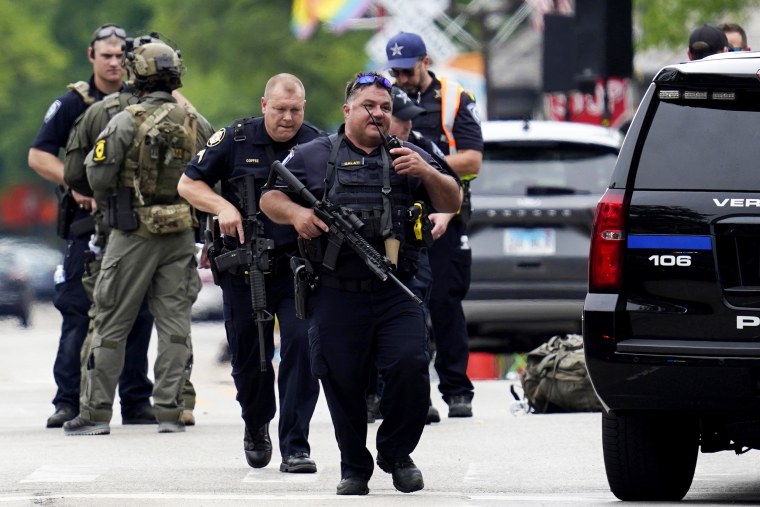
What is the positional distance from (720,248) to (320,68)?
35346mm

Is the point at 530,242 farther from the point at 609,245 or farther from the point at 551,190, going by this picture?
the point at 609,245

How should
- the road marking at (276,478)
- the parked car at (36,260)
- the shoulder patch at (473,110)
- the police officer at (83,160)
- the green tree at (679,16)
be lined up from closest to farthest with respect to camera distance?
the road marking at (276,478) → the police officer at (83,160) → the shoulder patch at (473,110) → the green tree at (679,16) → the parked car at (36,260)

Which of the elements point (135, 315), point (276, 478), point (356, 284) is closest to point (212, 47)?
point (135, 315)

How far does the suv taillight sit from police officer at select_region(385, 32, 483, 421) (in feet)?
12.3

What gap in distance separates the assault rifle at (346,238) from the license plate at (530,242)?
6.40 metres

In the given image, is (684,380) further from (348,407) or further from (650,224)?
(348,407)

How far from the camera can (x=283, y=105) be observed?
9.68 metres

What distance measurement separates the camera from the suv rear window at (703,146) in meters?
7.54

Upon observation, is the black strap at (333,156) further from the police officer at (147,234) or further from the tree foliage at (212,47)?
the tree foliage at (212,47)

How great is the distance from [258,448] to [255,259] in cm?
91

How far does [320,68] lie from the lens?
140ft

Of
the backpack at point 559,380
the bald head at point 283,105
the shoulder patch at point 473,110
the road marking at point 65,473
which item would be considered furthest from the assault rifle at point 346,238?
the backpack at point 559,380

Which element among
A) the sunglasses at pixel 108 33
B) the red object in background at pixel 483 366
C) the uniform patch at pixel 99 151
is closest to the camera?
the uniform patch at pixel 99 151

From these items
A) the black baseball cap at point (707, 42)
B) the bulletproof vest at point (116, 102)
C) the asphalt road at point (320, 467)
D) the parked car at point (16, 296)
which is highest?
the black baseball cap at point (707, 42)
